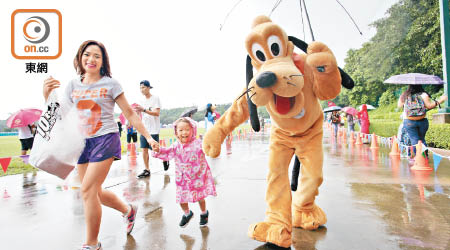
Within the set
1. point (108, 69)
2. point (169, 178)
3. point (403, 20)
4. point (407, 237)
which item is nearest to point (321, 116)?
point (407, 237)

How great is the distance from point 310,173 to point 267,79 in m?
1.04

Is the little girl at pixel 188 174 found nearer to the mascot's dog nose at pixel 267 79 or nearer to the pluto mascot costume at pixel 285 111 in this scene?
the pluto mascot costume at pixel 285 111

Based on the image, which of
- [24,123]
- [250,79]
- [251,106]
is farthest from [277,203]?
[24,123]

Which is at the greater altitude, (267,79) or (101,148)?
(267,79)

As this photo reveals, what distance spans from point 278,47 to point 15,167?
27.7 feet

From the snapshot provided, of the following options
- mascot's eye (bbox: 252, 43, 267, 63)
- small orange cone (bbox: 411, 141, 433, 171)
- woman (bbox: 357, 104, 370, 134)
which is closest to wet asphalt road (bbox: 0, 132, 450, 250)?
small orange cone (bbox: 411, 141, 433, 171)

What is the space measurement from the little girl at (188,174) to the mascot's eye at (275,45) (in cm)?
127

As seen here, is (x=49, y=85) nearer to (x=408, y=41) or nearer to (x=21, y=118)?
(x=21, y=118)

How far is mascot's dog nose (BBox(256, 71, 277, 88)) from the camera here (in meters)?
2.19

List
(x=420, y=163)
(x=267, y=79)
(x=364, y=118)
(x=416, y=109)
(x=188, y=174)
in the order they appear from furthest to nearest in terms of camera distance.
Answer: (x=364, y=118), (x=416, y=109), (x=420, y=163), (x=188, y=174), (x=267, y=79)

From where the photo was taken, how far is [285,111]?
2500 millimetres

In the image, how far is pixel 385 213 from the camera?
10.8ft

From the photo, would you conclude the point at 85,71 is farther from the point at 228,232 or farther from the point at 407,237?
the point at 407,237

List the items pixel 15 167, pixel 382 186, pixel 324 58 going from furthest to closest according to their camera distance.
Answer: pixel 15 167
pixel 382 186
pixel 324 58
